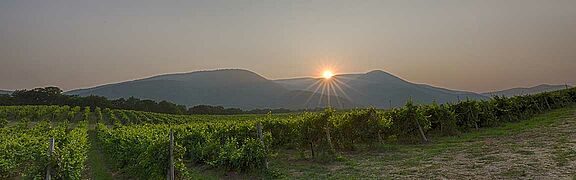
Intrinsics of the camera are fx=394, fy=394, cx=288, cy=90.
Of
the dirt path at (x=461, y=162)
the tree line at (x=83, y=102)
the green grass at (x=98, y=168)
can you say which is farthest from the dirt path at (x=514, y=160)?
the tree line at (x=83, y=102)

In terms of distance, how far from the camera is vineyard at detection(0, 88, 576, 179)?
1115 centimetres

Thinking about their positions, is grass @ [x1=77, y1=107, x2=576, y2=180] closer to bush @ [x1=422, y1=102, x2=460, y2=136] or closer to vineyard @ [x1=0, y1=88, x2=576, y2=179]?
vineyard @ [x1=0, y1=88, x2=576, y2=179]

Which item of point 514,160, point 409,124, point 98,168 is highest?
point 409,124

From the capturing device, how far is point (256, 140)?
14250mm

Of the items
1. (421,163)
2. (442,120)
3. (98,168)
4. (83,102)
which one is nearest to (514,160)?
(421,163)

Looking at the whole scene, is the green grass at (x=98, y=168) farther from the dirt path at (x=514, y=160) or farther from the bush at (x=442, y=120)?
the bush at (x=442, y=120)

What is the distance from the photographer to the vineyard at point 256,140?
439 inches

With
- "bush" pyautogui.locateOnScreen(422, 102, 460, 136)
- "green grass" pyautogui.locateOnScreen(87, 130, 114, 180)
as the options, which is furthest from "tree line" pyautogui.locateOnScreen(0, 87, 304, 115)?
"bush" pyautogui.locateOnScreen(422, 102, 460, 136)

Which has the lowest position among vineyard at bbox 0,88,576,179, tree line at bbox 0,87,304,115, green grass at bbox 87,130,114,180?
green grass at bbox 87,130,114,180

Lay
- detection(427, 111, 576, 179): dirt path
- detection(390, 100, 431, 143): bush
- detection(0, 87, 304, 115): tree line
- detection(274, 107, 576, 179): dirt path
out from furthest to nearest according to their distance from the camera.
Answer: detection(0, 87, 304, 115): tree line, detection(390, 100, 431, 143): bush, detection(274, 107, 576, 179): dirt path, detection(427, 111, 576, 179): dirt path

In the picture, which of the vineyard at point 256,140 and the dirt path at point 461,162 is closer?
the vineyard at point 256,140

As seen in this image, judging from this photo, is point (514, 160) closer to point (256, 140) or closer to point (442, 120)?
point (256, 140)

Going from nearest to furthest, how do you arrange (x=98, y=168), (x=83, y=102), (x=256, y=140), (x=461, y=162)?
(x=461, y=162) < (x=256, y=140) < (x=98, y=168) < (x=83, y=102)

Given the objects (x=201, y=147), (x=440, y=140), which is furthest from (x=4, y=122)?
(x=440, y=140)
